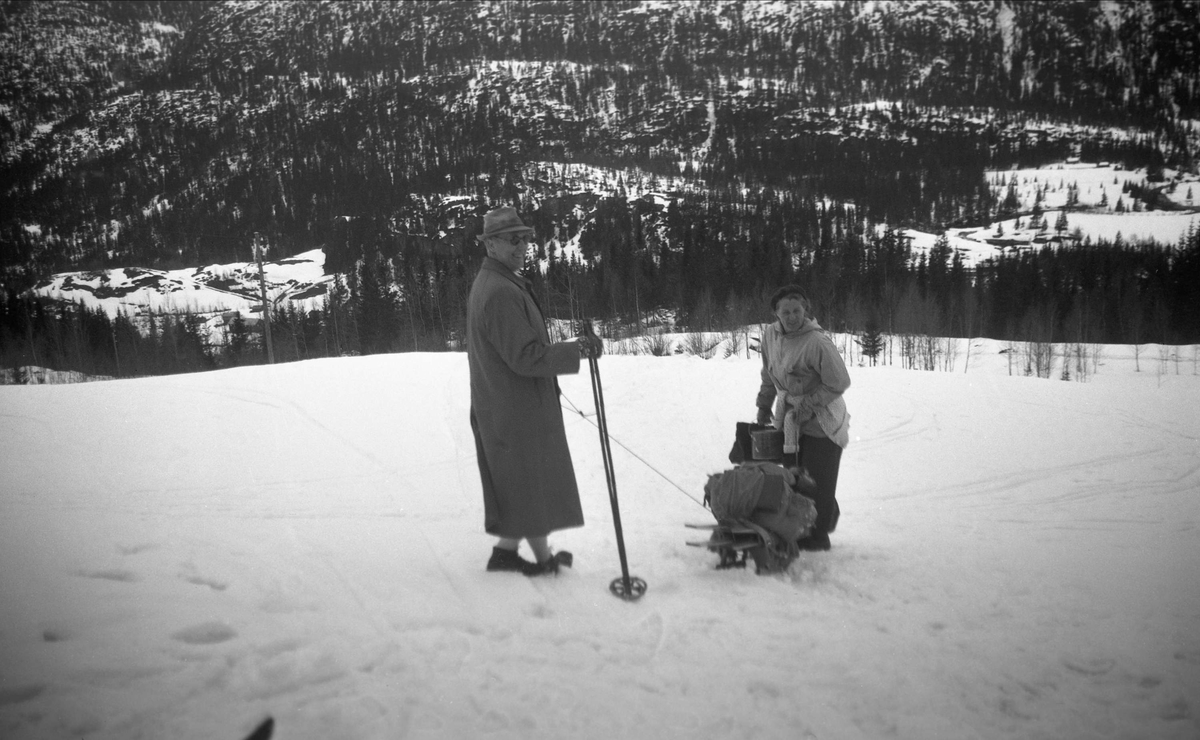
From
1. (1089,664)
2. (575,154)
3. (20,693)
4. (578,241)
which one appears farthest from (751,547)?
(575,154)

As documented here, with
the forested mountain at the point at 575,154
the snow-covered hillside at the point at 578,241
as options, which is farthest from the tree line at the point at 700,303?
the snow-covered hillside at the point at 578,241

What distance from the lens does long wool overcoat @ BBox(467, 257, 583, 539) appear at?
322 centimetres

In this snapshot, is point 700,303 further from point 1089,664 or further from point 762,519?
point 1089,664

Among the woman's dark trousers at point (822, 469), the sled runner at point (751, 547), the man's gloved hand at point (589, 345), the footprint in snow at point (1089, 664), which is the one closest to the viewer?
the footprint in snow at point (1089, 664)

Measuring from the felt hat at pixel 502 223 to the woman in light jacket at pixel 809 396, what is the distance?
208 cm

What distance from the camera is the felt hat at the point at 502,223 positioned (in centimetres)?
339

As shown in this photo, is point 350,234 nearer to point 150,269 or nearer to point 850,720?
point 150,269

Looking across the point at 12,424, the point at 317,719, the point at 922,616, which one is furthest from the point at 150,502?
the point at 922,616

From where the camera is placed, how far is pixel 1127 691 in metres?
2.69

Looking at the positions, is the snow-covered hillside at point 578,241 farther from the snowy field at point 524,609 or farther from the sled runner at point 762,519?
the sled runner at point 762,519

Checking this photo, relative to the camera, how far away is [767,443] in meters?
4.46

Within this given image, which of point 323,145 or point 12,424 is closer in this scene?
point 12,424

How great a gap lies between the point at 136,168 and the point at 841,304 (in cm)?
12395

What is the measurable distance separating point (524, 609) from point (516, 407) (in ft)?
3.73
